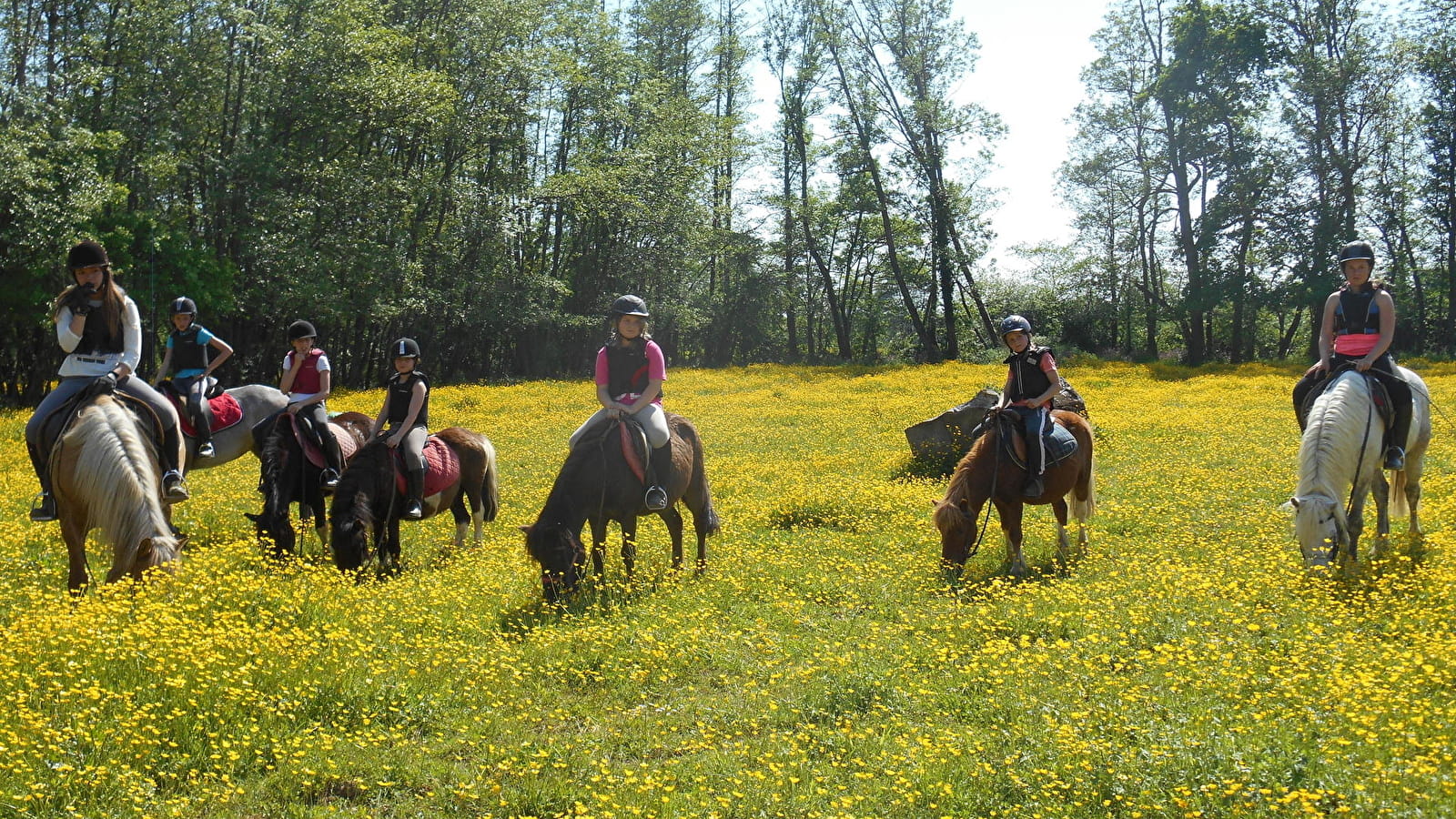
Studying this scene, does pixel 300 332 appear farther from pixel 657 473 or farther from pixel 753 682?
pixel 753 682

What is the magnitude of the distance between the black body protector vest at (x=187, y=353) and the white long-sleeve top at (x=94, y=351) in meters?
2.95

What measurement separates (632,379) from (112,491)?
4331 mm

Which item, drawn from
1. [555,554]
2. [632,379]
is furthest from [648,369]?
[555,554]

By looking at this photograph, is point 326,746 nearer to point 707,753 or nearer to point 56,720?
point 56,720

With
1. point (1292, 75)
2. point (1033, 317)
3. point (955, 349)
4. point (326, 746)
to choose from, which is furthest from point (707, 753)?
point (1033, 317)

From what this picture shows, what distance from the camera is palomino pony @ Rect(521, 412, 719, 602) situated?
8.13 meters

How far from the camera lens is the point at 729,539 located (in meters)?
11.5

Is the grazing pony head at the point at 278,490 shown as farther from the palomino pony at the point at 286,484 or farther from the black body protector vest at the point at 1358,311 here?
the black body protector vest at the point at 1358,311

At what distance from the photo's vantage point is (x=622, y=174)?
4194cm

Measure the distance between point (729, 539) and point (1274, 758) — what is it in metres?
7.37

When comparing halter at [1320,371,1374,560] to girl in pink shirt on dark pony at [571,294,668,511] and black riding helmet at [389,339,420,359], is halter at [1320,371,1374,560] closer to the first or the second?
girl in pink shirt on dark pony at [571,294,668,511]

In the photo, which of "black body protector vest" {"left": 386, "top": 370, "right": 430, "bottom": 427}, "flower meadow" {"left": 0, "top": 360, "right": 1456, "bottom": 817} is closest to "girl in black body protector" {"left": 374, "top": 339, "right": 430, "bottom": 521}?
"black body protector vest" {"left": 386, "top": 370, "right": 430, "bottom": 427}

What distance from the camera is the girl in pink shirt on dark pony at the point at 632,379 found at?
8961mm

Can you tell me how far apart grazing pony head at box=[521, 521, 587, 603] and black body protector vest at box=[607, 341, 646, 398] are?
159 cm
